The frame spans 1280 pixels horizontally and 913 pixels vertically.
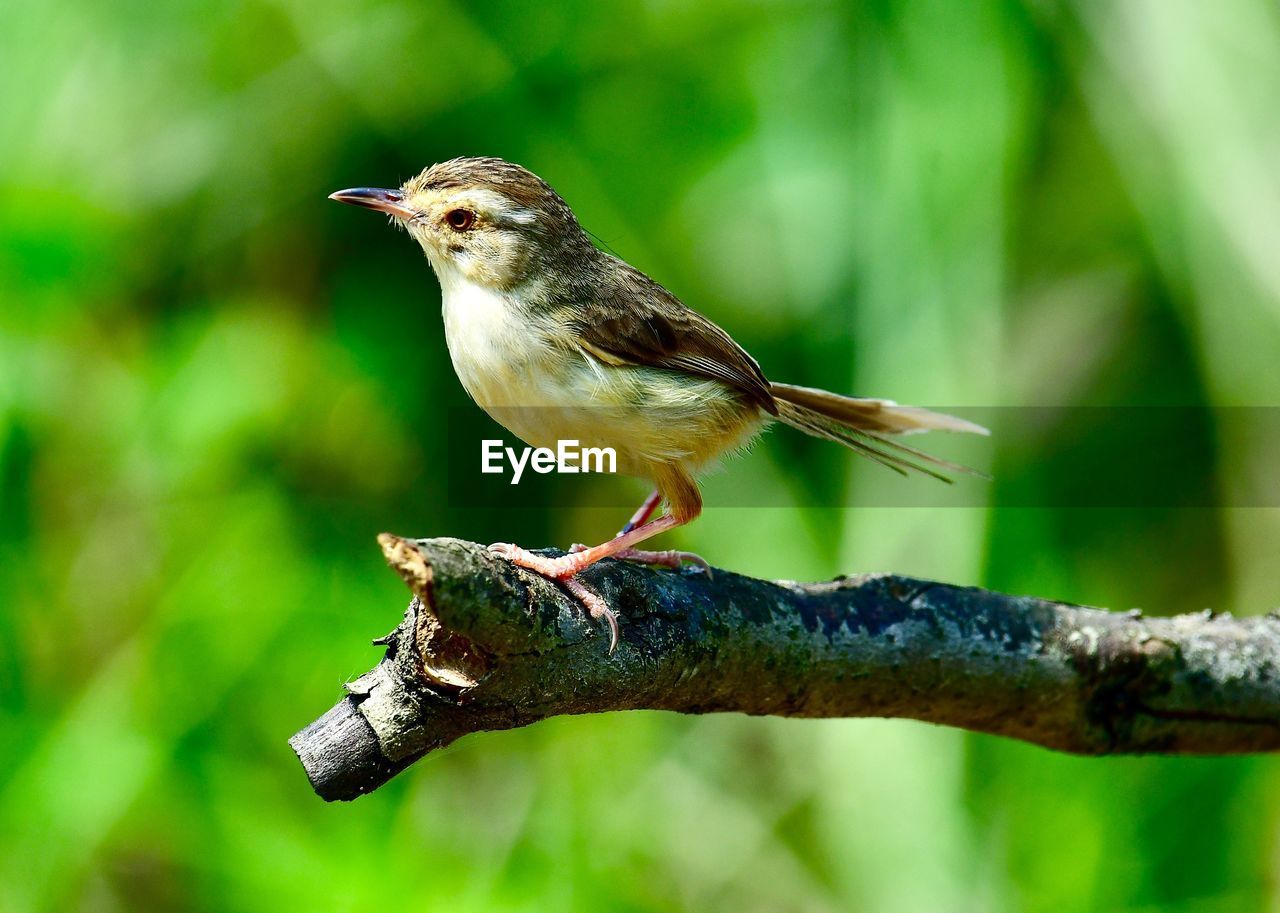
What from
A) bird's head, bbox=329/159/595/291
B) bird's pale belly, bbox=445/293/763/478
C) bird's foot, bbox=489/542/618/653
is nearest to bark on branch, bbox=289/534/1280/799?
bird's foot, bbox=489/542/618/653

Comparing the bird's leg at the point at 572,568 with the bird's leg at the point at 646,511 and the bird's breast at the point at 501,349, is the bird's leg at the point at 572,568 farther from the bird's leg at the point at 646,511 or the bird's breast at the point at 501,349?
the bird's leg at the point at 646,511

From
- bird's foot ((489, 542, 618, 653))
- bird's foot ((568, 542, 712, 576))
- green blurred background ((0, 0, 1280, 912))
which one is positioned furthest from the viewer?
green blurred background ((0, 0, 1280, 912))

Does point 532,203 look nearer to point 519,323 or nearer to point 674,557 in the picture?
point 519,323

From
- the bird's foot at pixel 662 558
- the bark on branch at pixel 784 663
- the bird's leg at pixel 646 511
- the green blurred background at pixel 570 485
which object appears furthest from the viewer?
the green blurred background at pixel 570 485

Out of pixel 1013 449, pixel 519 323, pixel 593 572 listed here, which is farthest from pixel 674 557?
pixel 1013 449

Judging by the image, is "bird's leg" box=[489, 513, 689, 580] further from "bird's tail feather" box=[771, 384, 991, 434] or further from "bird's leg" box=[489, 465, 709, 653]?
"bird's tail feather" box=[771, 384, 991, 434]

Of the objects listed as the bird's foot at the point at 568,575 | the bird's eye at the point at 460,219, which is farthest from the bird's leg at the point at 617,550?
the bird's eye at the point at 460,219
